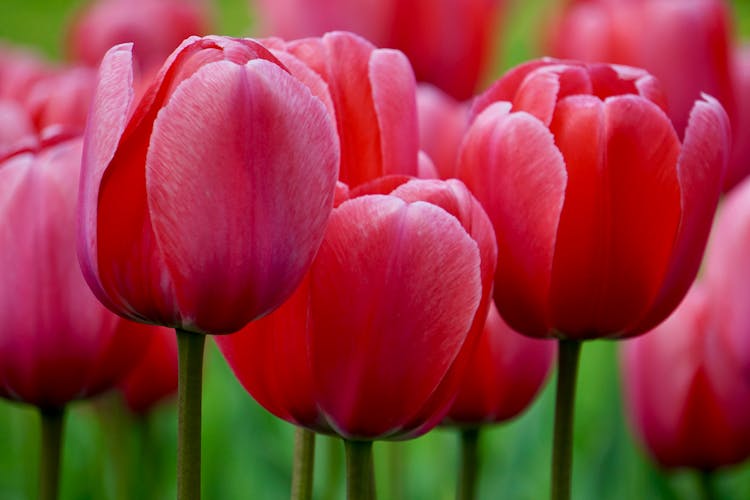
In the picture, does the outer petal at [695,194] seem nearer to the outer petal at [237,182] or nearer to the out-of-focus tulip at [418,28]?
the outer petal at [237,182]

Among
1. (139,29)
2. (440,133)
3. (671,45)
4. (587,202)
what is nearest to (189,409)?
(587,202)

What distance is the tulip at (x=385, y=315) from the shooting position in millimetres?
479

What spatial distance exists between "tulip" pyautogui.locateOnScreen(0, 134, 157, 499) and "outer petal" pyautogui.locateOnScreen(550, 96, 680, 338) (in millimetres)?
205

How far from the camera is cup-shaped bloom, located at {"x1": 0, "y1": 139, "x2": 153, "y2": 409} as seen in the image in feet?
1.96

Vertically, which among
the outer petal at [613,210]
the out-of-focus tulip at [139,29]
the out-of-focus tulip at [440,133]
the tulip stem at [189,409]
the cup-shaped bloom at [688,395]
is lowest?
the out-of-focus tulip at [139,29]

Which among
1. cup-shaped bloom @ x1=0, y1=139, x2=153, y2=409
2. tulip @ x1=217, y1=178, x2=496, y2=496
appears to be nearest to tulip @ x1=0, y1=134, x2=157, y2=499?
cup-shaped bloom @ x1=0, y1=139, x2=153, y2=409

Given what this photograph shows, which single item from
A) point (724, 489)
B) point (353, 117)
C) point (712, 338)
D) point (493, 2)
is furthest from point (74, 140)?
point (724, 489)

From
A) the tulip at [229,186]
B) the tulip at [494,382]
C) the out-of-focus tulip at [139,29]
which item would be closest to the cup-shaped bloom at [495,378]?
the tulip at [494,382]

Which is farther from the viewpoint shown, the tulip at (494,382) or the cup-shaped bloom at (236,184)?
the tulip at (494,382)

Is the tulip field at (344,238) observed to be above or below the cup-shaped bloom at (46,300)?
above

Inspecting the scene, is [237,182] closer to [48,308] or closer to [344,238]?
[344,238]

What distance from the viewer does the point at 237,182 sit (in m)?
0.46

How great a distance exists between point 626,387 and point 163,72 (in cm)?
57

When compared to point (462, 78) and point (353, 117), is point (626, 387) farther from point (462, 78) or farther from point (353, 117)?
point (353, 117)
